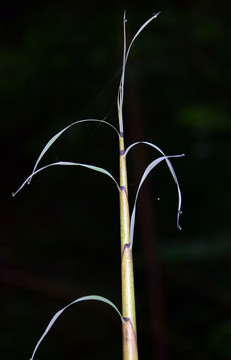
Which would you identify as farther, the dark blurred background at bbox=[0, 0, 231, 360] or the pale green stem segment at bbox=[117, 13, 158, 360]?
the dark blurred background at bbox=[0, 0, 231, 360]

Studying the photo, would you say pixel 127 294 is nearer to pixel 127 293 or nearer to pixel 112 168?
pixel 127 293

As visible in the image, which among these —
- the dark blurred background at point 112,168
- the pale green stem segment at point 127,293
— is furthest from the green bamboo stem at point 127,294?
the dark blurred background at point 112,168

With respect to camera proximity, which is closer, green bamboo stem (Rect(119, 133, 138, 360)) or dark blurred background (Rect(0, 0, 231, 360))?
green bamboo stem (Rect(119, 133, 138, 360))

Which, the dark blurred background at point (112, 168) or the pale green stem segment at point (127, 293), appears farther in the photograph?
the dark blurred background at point (112, 168)

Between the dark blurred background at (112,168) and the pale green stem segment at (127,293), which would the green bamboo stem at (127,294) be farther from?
the dark blurred background at (112,168)

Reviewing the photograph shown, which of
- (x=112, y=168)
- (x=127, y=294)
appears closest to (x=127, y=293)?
(x=127, y=294)

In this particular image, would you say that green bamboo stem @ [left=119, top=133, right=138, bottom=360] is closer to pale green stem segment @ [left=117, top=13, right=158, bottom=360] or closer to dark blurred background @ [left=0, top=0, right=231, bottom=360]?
pale green stem segment @ [left=117, top=13, right=158, bottom=360]

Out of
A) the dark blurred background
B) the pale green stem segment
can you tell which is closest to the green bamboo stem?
the pale green stem segment

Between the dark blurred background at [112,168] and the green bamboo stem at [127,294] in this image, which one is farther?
the dark blurred background at [112,168]

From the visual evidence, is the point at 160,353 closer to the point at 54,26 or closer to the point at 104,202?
the point at 104,202

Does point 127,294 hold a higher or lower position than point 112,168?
higher
